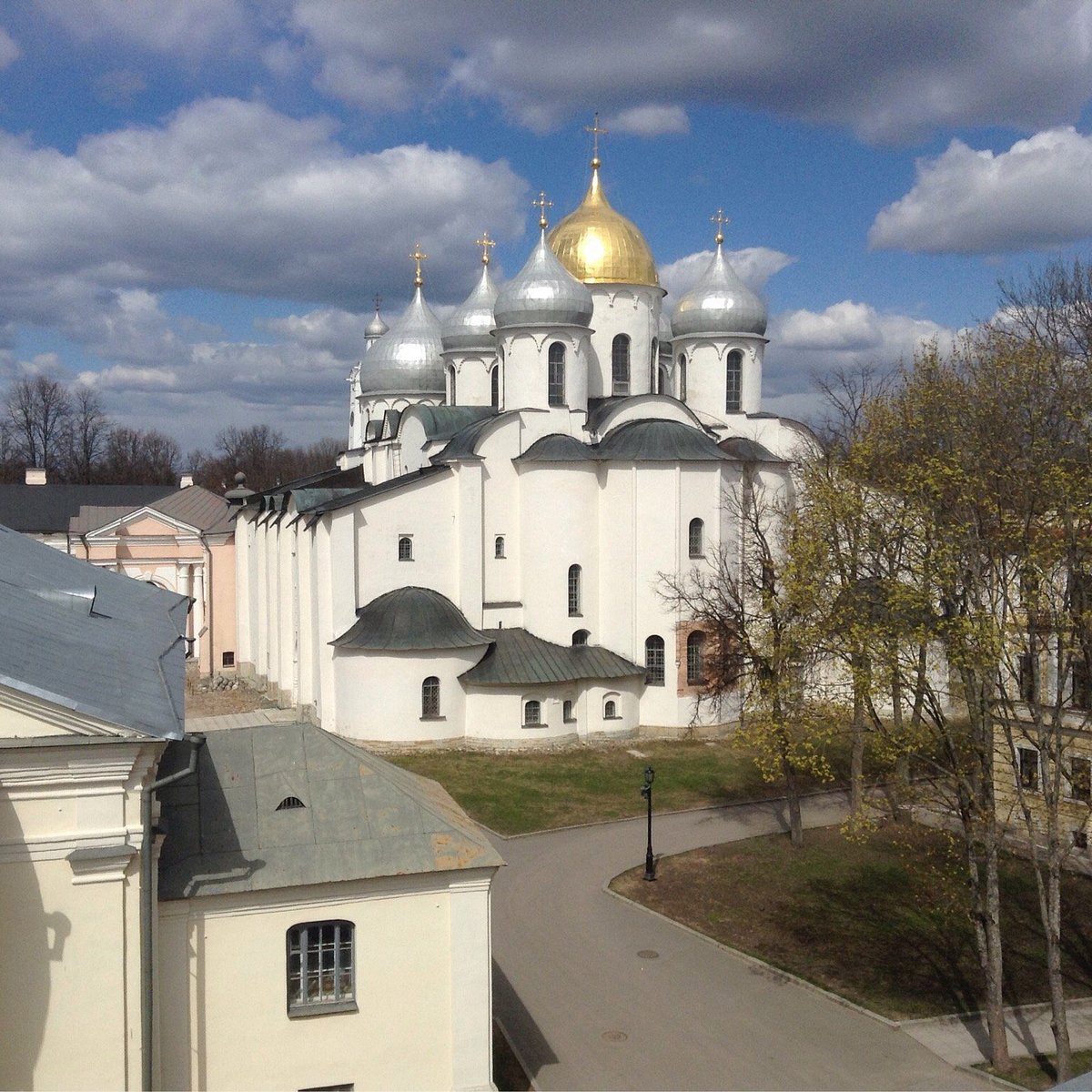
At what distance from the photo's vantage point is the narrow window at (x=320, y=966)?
1010 cm

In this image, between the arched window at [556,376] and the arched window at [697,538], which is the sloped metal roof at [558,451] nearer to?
the arched window at [556,376]

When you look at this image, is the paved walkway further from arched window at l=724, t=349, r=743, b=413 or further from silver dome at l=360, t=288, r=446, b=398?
silver dome at l=360, t=288, r=446, b=398

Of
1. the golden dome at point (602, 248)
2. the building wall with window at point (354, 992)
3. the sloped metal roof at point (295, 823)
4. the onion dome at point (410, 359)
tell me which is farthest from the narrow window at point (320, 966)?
the onion dome at point (410, 359)

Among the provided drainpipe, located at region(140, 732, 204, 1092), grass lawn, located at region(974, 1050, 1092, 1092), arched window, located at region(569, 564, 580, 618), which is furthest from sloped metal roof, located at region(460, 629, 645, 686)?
drainpipe, located at region(140, 732, 204, 1092)

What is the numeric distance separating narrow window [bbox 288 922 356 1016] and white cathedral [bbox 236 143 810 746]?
1630 cm

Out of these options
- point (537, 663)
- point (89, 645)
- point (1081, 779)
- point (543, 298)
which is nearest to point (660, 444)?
point (543, 298)

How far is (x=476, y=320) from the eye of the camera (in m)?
35.4

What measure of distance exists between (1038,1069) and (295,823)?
8609 mm

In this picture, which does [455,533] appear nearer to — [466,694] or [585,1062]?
[466,694]

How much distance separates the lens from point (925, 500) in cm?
1258

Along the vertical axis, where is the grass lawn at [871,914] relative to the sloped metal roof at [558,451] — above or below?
below

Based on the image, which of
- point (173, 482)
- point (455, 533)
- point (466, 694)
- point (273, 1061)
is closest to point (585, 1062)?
point (273, 1061)

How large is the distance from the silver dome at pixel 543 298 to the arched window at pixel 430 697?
9807 millimetres

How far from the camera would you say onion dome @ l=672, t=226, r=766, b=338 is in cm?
3200
